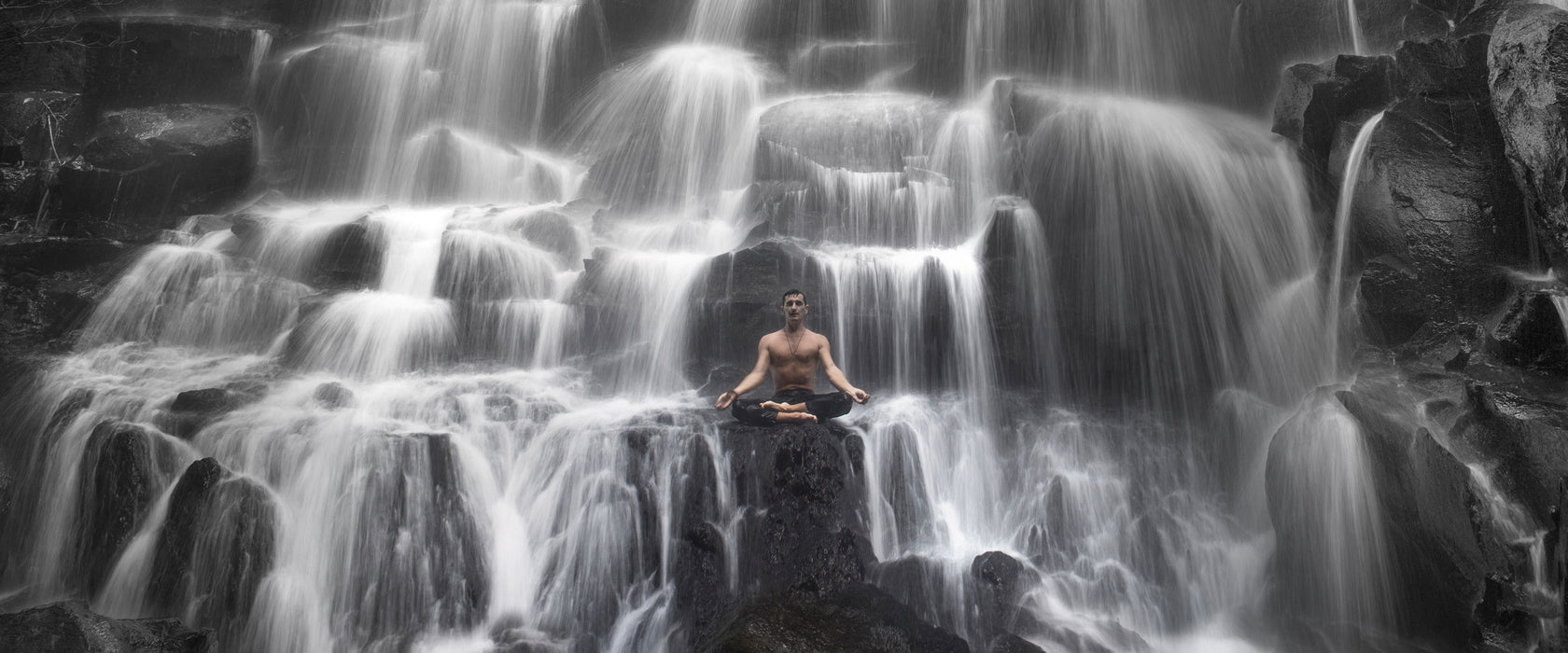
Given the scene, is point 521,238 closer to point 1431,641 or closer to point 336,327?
point 336,327

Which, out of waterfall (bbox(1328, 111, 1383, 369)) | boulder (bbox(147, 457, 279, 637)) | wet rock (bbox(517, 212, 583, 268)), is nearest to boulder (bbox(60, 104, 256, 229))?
wet rock (bbox(517, 212, 583, 268))

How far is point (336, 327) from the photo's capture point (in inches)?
446

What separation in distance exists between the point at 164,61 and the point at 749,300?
12276mm

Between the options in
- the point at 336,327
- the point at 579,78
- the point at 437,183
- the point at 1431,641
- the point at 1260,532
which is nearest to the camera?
the point at 1431,641

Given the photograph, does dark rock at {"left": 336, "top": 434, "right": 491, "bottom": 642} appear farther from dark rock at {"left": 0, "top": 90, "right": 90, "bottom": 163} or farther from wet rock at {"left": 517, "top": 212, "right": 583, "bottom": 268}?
dark rock at {"left": 0, "top": 90, "right": 90, "bottom": 163}

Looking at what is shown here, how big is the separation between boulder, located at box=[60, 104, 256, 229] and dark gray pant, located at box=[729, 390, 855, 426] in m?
10.6

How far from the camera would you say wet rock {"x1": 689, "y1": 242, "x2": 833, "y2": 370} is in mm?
10922

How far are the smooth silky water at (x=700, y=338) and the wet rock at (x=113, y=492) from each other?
50 mm

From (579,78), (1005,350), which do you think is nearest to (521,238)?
(579,78)

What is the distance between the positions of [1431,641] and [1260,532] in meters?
2.29

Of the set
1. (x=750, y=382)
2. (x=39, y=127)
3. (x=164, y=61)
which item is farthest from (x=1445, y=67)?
(x=164, y=61)

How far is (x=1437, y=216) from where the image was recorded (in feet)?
29.1

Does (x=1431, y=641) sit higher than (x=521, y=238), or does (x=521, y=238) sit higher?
(x=521, y=238)

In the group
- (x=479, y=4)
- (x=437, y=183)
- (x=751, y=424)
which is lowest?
(x=751, y=424)
